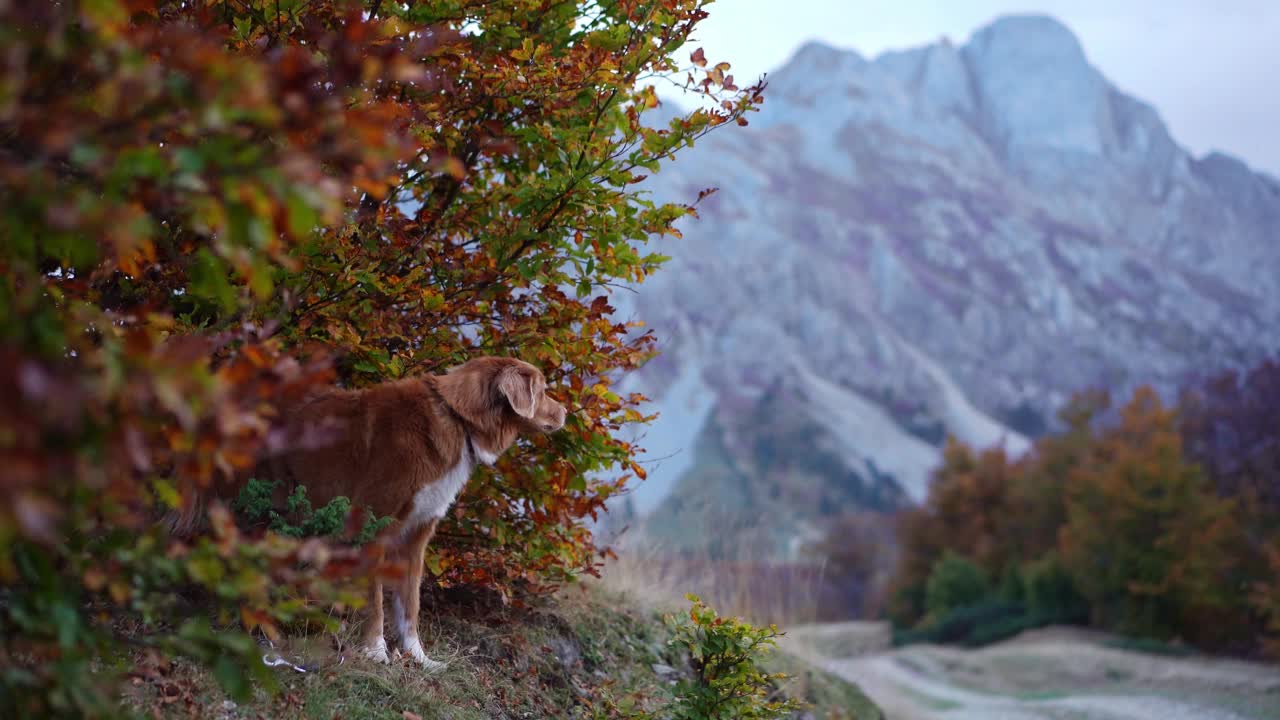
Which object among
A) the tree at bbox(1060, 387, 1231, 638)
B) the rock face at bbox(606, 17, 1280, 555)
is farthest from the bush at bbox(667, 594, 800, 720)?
the rock face at bbox(606, 17, 1280, 555)

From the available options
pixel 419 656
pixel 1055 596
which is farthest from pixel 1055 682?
pixel 419 656

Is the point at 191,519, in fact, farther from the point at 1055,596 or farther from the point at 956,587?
the point at 956,587

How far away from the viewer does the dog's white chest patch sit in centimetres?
469

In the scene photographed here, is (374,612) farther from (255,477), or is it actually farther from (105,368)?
(105,368)

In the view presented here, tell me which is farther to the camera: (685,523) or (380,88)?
(685,523)

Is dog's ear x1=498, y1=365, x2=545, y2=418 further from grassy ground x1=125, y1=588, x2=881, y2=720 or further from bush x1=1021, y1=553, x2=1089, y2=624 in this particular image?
bush x1=1021, y1=553, x2=1089, y2=624

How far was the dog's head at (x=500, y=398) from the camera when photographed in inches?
187

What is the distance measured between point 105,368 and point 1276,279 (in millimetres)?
152365

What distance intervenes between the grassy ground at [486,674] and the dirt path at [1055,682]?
160 inches

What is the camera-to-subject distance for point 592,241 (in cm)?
521

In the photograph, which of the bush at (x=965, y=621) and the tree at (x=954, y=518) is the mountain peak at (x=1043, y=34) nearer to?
the tree at (x=954, y=518)

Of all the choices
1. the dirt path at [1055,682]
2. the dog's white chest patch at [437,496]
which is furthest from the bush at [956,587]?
the dog's white chest patch at [437,496]

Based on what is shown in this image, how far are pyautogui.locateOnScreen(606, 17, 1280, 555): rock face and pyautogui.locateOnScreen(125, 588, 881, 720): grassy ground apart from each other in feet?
137

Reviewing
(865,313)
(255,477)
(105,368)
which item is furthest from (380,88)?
(865,313)
